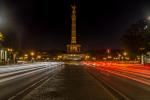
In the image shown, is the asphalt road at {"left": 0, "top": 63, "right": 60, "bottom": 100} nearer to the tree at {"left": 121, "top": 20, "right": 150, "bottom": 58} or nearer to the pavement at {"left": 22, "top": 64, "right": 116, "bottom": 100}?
the pavement at {"left": 22, "top": 64, "right": 116, "bottom": 100}

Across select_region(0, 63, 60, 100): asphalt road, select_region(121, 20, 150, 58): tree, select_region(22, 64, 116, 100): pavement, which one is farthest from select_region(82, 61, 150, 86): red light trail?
select_region(121, 20, 150, 58): tree

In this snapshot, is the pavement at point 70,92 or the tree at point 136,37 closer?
the pavement at point 70,92

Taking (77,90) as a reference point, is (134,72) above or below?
above

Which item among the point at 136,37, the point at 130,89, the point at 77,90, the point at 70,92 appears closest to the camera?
the point at 70,92

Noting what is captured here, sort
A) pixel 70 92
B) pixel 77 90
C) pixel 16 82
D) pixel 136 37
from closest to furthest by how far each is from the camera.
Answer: pixel 70 92
pixel 77 90
pixel 16 82
pixel 136 37

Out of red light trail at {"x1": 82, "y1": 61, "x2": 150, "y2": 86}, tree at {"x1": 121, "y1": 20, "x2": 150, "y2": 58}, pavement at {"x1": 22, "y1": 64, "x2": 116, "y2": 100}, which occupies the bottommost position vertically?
pavement at {"x1": 22, "y1": 64, "x2": 116, "y2": 100}

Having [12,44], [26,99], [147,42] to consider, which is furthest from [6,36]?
[26,99]

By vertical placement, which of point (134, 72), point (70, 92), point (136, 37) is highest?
point (136, 37)

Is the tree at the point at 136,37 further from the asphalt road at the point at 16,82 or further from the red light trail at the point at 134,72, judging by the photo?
the asphalt road at the point at 16,82

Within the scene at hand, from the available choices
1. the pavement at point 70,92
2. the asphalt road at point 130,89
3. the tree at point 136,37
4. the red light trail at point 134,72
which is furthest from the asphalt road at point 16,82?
the tree at point 136,37

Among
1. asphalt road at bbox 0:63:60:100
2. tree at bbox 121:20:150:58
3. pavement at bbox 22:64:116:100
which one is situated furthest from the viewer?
tree at bbox 121:20:150:58

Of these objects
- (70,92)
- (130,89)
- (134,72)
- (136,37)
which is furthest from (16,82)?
(136,37)

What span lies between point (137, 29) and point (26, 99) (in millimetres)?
79903

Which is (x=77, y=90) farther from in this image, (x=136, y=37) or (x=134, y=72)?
(x=136, y=37)
